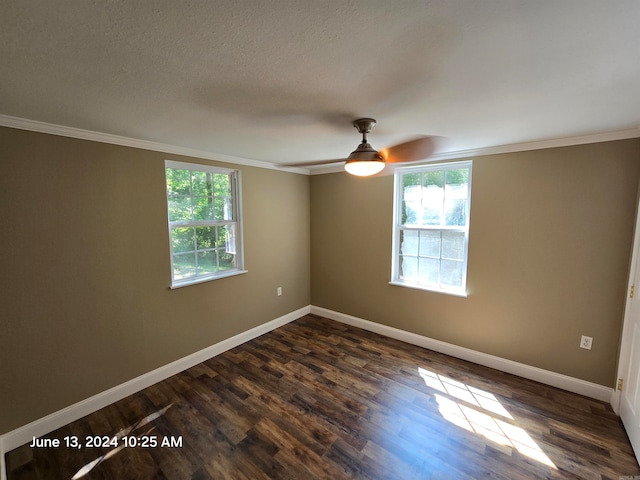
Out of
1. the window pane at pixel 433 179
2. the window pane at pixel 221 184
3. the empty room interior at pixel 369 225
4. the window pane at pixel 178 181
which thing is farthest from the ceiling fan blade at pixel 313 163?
the window pane at pixel 178 181

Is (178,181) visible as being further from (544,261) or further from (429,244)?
(544,261)

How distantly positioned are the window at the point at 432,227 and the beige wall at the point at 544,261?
112 mm

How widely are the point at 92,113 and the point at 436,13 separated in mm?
2002

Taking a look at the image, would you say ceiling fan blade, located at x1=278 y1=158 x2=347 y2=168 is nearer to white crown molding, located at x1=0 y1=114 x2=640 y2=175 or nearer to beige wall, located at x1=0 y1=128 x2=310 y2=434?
white crown molding, located at x1=0 y1=114 x2=640 y2=175

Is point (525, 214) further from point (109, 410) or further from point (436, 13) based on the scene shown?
point (109, 410)

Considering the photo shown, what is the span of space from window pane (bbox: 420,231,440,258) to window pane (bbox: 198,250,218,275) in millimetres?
2408

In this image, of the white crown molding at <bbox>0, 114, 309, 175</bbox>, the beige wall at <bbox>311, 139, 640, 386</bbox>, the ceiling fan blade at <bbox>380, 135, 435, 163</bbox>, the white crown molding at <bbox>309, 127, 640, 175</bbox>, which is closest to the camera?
the white crown molding at <bbox>0, 114, 309, 175</bbox>

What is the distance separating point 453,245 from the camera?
117 inches

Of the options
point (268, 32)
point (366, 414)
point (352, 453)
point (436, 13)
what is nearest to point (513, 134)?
point (436, 13)

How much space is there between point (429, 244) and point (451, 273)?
1.30ft

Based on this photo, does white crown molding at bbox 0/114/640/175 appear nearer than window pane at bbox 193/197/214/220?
Yes

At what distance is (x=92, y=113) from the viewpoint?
5.60ft

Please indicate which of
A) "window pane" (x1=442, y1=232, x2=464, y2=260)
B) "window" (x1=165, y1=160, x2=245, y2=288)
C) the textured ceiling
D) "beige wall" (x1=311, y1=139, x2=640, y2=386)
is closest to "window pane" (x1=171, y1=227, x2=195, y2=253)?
"window" (x1=165, y1=160, x2=245, y2=288)

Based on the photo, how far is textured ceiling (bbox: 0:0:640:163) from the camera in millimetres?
863
